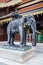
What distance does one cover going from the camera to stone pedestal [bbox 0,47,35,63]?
268 cm

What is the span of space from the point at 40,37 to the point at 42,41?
0.65 ft

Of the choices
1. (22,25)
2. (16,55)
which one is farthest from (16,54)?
(22,25)

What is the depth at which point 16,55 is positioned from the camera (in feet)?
9.05

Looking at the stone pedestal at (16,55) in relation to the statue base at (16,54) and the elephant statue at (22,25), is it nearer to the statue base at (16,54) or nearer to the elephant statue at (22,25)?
the statue base at (16,54)

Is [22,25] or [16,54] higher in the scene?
[22,25]

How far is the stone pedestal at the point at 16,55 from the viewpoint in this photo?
268 cm

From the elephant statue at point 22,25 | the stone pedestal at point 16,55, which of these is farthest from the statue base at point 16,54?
the elephant statue at point 22,25

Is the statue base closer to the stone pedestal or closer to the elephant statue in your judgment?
the stone pedestal

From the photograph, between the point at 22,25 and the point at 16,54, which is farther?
the point at 22,25

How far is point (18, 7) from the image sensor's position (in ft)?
24.8

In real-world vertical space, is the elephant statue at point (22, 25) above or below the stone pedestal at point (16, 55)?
above

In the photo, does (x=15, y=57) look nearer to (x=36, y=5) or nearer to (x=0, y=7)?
(x=36, y=5)

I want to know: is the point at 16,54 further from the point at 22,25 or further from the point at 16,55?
the point at 22,25

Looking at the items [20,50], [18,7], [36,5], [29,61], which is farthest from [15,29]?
[18,7]
